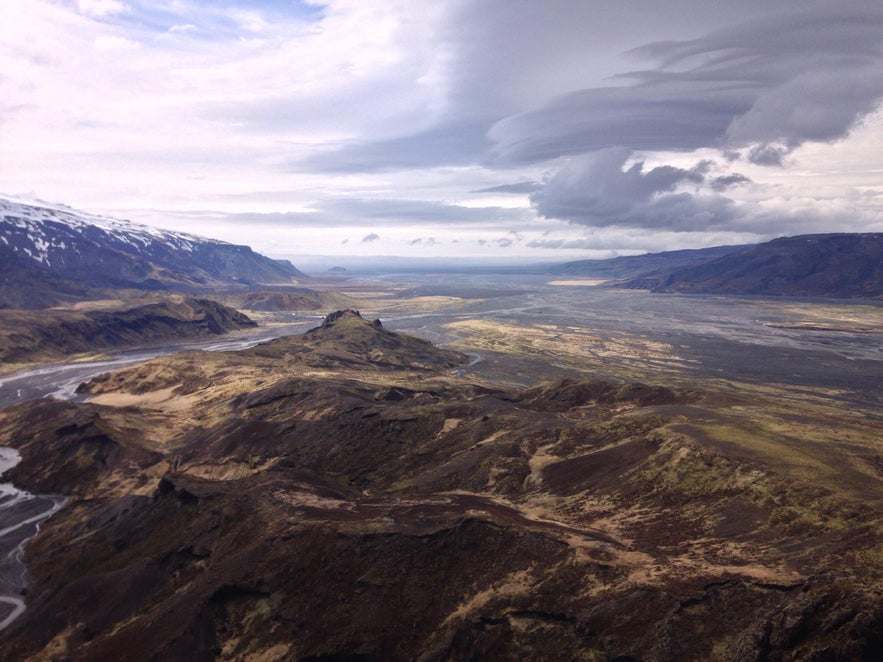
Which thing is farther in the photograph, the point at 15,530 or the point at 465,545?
the point at 15,530

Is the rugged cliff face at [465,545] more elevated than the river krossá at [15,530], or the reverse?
the rugged cliff face at [465,545]

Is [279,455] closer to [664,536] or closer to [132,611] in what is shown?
[132,611]

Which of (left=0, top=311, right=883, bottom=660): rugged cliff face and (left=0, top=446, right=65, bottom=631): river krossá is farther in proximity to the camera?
(left=0, top=446, right=65, bottom=631): river krossá

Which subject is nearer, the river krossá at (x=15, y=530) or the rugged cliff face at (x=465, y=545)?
the rugged cliff face at (x=465, y=545)

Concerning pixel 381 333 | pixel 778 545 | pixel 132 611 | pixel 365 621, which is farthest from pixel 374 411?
pixel 381 333

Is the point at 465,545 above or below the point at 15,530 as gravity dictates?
above

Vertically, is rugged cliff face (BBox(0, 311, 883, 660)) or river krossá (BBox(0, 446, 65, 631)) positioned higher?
rugged cliff face (BBox(0, 311, 883, 660))
